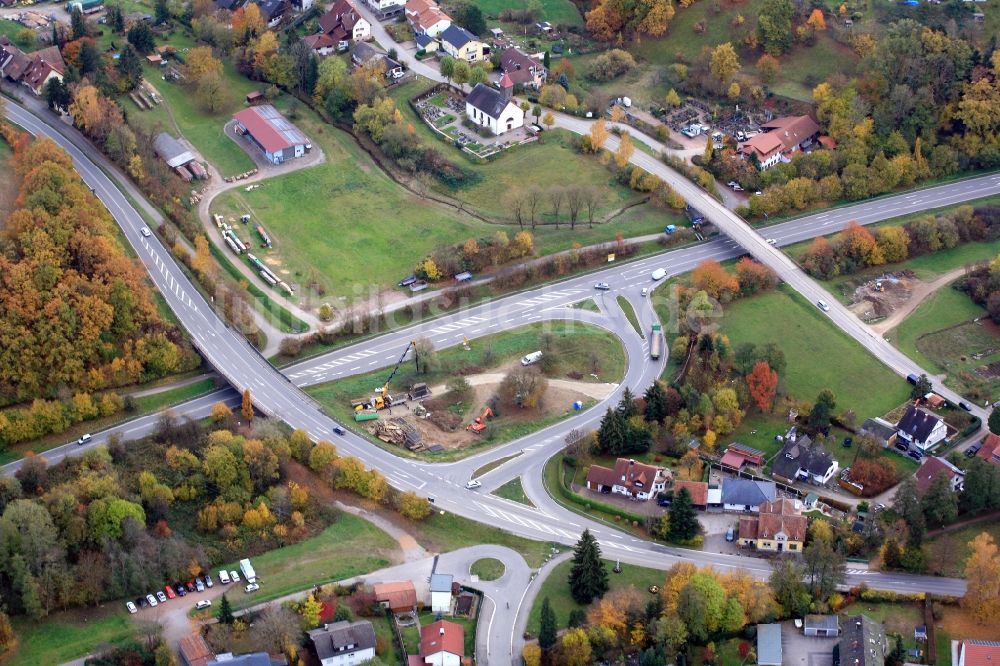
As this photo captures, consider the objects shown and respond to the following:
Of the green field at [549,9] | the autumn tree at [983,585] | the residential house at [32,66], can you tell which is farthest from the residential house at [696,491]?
the residential house at [32,66]

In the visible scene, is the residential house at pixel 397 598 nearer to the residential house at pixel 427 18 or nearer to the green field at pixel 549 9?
the residential house at pixel 427 18

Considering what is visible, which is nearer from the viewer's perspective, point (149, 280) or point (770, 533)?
point (770, 533)

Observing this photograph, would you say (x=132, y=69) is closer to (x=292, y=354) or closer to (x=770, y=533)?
(x=292, y=354)

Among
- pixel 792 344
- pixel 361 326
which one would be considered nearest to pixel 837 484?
pixel 792 344

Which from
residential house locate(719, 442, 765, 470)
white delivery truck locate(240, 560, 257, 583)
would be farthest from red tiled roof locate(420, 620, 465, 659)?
residential house locate(719, 442, 765, 470)

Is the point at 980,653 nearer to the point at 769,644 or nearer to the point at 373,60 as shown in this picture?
the point at 769,644

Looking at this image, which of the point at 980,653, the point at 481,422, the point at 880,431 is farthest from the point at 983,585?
the point at 481,422

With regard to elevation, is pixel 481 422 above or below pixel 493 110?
below
